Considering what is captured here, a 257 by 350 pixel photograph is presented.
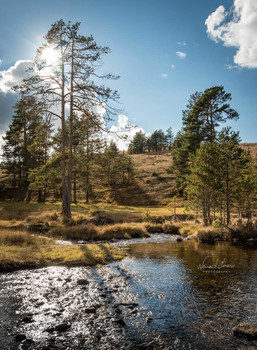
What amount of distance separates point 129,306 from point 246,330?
3092mm

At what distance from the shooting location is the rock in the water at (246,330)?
17.6 feet

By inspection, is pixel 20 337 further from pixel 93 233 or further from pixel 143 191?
pixel 143 191

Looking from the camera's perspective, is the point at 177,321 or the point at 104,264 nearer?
the point at 177,321

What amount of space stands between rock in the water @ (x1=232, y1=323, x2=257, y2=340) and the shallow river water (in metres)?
0.17

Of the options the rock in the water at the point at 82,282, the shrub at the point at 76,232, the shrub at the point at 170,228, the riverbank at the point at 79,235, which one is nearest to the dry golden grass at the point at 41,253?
the riverbank at the point at 79,235

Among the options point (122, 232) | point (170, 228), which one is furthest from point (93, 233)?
point (170, 228)

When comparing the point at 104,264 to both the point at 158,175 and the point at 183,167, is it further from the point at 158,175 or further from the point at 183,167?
the point at 158,175

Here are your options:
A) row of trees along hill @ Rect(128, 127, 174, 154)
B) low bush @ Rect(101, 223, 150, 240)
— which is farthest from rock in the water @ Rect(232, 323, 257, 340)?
row of trees along hill @ Rect(128, 127, 174, 154)

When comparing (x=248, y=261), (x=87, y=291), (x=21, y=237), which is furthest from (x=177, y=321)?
(x=21, y=237)

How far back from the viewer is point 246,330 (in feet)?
17.9

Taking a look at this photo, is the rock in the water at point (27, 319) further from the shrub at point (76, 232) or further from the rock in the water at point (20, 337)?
the shrub at point (76, 232)

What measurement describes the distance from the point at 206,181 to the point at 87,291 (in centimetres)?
1878

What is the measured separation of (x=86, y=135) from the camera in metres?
48.8

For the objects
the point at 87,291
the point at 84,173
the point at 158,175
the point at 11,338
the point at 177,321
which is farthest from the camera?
the point at 158,175
